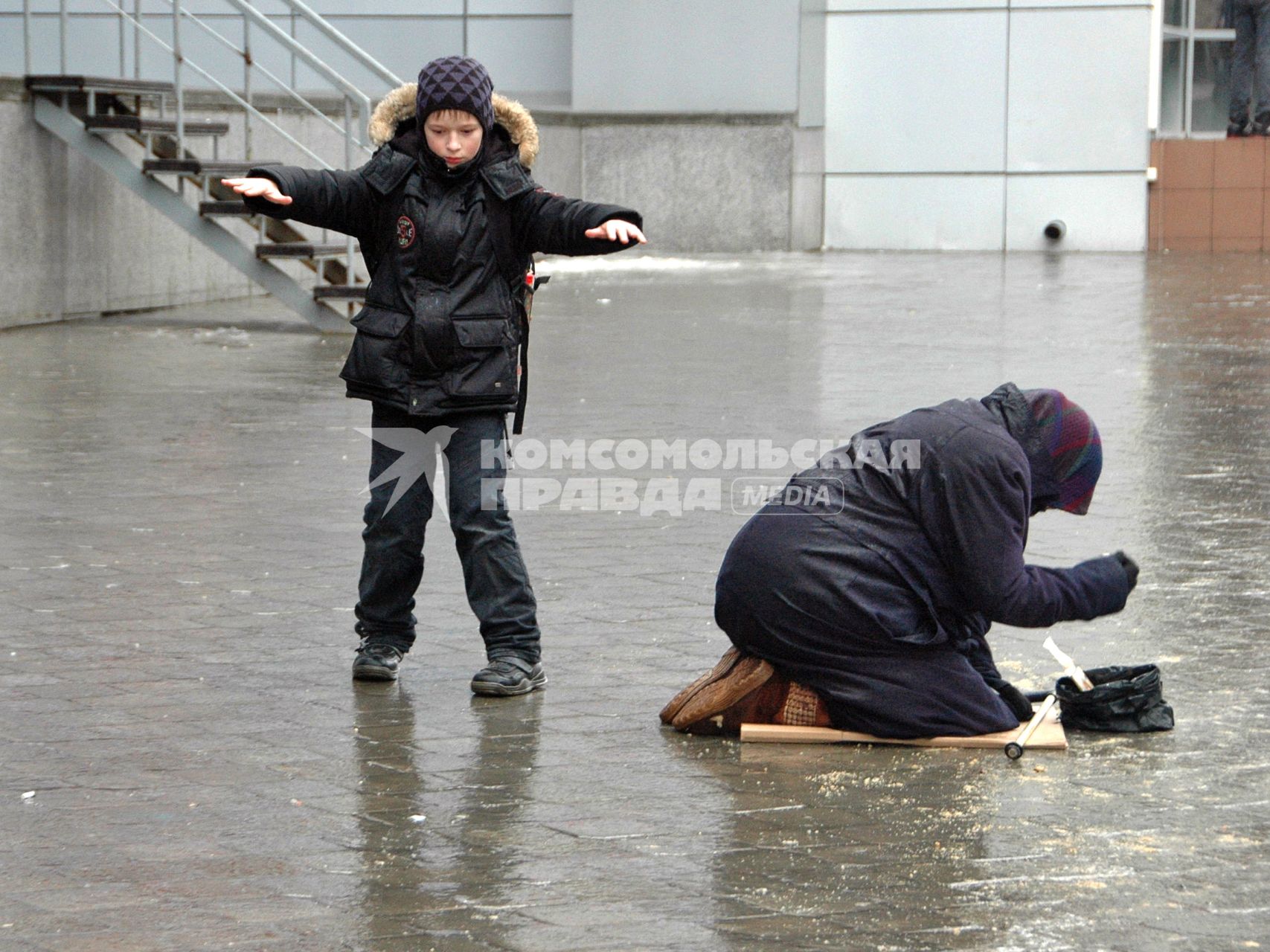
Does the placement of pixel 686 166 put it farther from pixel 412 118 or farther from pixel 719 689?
pixel 719 689

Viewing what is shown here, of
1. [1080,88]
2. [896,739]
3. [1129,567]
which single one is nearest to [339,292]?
[896,739]

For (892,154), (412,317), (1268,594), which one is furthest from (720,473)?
(892,154)

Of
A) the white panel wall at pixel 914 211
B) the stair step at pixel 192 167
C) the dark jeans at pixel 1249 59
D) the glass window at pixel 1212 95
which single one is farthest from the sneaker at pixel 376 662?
the glass window at pixel 1212 95

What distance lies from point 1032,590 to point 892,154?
19.0 m

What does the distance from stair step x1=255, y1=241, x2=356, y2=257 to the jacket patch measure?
870 centimetres

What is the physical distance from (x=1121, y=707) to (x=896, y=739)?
58 cm

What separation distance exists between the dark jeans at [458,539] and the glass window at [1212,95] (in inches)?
789

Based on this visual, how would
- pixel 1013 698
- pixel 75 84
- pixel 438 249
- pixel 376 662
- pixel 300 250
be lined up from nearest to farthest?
1. pixel 1013 698
2. pixel 438 249
3. pixel 376 662
4. pixel 300 250
5. pixel 75 84

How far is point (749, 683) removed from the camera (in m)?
4.68

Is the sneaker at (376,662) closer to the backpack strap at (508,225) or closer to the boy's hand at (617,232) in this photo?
the backpack strap at (508,225)

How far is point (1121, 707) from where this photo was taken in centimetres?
469

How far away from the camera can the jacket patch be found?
5.12 m

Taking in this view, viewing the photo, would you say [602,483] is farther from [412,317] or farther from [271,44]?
[271,44]

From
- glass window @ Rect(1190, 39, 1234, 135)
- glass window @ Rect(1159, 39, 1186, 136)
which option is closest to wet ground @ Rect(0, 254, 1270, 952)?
glass window @ Rect(1159, 39, 1186, 136)
